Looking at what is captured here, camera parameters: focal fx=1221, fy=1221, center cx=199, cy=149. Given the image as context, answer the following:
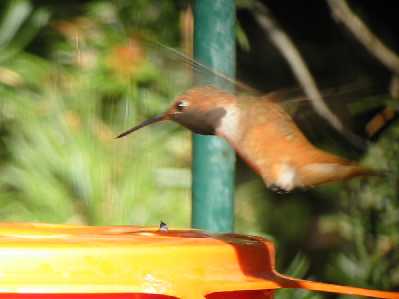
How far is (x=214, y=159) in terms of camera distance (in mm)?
1556

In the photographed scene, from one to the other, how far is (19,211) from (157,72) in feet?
0.95

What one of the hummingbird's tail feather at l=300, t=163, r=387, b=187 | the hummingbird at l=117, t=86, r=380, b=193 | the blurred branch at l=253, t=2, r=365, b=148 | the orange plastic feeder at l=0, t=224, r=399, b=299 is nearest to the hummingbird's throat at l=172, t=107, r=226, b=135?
the hummingbird at l=117, t=86, r=380, b=193

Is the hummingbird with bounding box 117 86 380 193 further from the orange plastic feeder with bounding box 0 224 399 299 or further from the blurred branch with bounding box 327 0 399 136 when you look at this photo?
the blurred branch with bounding box 327 0 399 136

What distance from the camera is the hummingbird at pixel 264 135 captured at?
1.43 metres

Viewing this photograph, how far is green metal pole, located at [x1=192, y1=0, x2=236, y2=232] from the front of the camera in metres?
1.52

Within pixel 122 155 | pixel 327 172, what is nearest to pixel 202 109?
pixel 327 172

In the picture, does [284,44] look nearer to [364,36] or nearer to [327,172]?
[364,36]

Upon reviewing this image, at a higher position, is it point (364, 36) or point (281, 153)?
point (364, 36)

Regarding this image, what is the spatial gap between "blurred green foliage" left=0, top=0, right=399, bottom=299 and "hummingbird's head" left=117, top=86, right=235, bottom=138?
0.18 m

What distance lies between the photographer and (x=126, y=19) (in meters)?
1.85

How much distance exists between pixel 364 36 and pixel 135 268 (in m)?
0.96

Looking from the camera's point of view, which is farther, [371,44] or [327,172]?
[371,44]

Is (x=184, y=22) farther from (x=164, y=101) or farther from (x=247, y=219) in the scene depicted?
(x=247, y=219)

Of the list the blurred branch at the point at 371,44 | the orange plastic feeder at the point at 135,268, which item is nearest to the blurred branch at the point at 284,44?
the blurred branch at the point at 371,44
